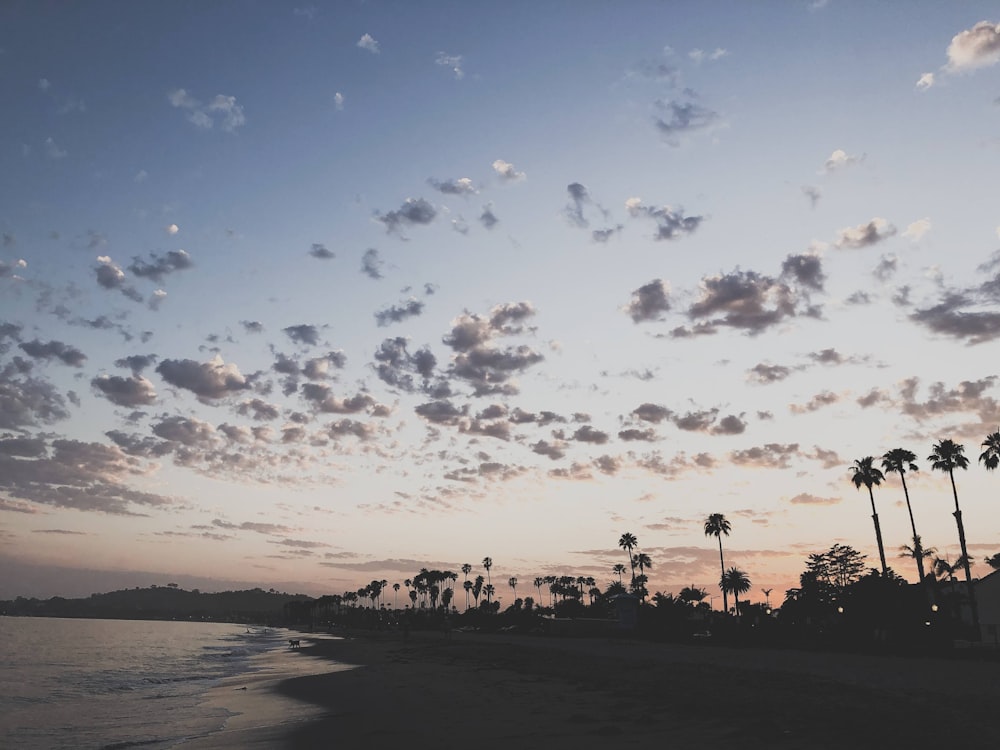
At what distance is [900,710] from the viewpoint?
56.9 feet

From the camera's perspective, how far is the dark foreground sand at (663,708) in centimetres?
1509

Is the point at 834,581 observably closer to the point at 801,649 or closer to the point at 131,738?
the point at 801,649

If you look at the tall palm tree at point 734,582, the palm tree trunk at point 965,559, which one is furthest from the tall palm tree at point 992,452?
the tall palm tree at point 734,582

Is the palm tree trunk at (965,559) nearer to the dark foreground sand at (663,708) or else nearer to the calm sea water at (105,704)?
the dark foreground sand at (663,708)

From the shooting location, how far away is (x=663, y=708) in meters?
19.5

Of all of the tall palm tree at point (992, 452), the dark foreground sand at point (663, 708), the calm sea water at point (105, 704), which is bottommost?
the calm sea water at point (105, 704)

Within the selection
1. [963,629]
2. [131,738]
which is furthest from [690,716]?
[963,629]

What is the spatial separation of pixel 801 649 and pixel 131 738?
1630 inches

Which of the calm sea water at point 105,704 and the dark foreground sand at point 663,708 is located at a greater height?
the dark foreground sand at point 663,708

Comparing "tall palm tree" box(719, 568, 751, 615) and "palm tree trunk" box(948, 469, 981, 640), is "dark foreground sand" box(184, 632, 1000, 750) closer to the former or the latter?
"palm tree trunk" box(948, 469, 981, 640)

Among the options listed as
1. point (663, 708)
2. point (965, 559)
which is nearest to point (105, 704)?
point (663, 708)

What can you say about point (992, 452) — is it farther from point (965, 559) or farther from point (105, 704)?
point (105, 704)

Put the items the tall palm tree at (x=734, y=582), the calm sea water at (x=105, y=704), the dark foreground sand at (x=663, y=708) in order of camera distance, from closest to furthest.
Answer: the dark foreground sand at (x=663, y=708) → the calm sea water at (x=105, y=704) → the tall palm tree at (x=734, y=582)

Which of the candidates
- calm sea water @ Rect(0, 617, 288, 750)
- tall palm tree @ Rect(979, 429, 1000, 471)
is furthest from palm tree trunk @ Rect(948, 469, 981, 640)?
calm sea water @ Rect(0, 617, 288, 750)
